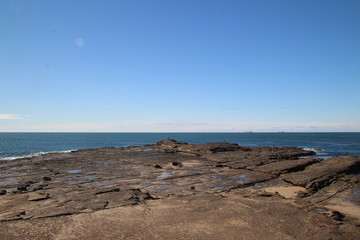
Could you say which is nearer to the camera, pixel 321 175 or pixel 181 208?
pixel 181 208

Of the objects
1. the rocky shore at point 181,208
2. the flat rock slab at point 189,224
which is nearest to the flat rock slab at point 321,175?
the rocky shore at point 181,208

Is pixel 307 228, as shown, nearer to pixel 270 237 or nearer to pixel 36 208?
pixel 270 237

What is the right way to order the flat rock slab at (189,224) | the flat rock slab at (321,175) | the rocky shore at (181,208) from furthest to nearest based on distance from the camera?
the flat rock slab at (321,175)
the rocky shore at (181,208)
the flat rock slab at (189,224)

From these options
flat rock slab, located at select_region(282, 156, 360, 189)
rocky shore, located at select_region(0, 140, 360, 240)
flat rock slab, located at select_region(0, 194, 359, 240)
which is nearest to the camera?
flat rock slab, located at select_region(0, 194, 359, 240)

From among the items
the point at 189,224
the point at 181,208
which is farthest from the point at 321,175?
the point at 189,224

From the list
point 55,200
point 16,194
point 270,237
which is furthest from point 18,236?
point 270,237

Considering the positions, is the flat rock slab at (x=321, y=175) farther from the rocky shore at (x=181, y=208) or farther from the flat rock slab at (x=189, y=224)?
the flat rock slab at (x=189, y=224)

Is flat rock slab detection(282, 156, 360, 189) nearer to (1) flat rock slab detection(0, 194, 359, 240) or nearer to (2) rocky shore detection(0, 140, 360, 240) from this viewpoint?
(2) rocky shore detection(0, 140, 360, 240)

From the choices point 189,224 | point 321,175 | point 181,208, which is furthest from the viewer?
point 321,175

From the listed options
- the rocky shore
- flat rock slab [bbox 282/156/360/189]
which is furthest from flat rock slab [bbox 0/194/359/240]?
flat rock slab [bbox 282/156/360/189]

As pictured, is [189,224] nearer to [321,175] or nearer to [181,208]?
[181,208]

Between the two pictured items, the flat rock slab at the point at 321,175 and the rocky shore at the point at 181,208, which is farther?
the flat rock slab at the point at 321,175

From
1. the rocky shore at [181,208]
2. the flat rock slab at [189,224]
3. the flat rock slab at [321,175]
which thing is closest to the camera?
the flat rock slab at [189,224]

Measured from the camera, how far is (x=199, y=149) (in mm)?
40594
